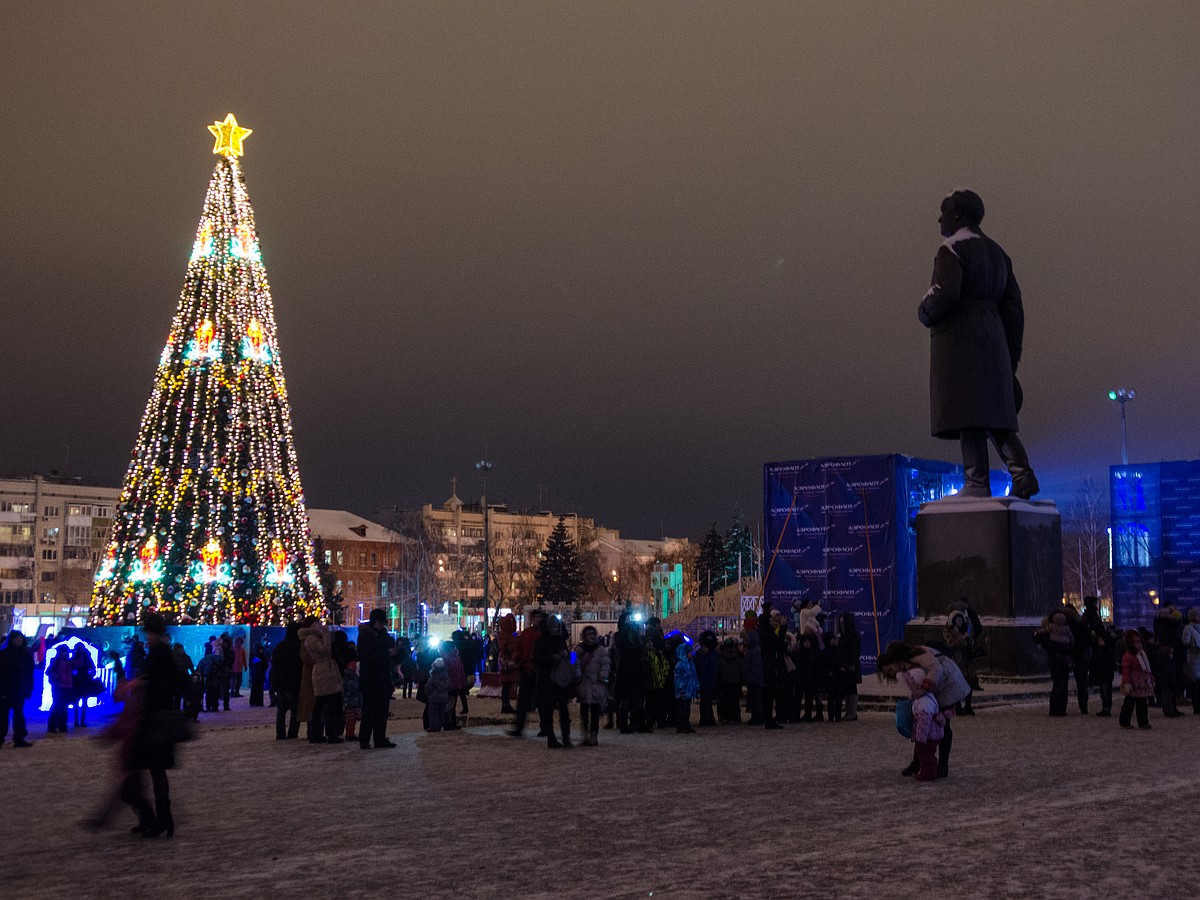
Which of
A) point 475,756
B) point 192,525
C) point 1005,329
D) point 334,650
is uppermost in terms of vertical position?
point 1005,329

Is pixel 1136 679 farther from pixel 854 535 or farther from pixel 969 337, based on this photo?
pixel 854 535

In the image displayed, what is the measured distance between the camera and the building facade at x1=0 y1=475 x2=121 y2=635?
403 ft

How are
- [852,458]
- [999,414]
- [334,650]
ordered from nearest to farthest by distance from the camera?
[334,650] → [999,414] → [852,458]

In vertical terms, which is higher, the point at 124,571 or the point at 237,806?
the point at 124,571

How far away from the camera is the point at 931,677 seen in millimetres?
10906

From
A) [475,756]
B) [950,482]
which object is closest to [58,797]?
[475,756]

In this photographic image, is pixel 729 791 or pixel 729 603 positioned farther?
pixel 729 603

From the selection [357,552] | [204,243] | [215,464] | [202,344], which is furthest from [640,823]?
[357,552]

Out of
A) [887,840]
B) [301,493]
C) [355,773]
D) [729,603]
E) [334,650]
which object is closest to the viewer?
[887,840]

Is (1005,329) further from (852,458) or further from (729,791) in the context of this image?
(729,791)

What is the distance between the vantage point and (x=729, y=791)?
10.5 metres

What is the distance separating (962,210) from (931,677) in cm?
1387

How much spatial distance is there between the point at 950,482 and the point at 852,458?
2739 mm

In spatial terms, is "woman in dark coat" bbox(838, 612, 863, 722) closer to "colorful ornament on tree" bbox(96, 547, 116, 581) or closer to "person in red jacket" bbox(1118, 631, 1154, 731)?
"person in red jacket" bbox(1118, 631, 1154, 731)
